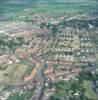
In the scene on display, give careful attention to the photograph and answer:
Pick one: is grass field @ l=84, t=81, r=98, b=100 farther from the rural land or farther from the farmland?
the farmland

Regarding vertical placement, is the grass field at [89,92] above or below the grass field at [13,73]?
below

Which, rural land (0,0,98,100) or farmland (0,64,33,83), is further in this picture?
farmland (0,64,33,83)

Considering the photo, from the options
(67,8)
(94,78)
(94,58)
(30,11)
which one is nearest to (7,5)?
(30,11)

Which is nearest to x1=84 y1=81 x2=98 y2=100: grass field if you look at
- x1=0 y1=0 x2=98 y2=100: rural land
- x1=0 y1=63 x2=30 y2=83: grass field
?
x1=0 y1=0 x2=98 y2=100: rural land

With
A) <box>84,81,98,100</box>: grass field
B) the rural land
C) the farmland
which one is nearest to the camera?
<box>84,81,98,100</box>: grass field

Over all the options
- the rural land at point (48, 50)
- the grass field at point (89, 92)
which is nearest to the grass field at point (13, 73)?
the rural land at point (48, 50)

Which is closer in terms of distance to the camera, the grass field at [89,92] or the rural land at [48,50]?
the grass field at [89,92]

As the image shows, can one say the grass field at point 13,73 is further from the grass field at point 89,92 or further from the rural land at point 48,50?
the grass field at point 89,92

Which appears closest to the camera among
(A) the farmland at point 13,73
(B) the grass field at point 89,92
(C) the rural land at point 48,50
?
(B) the grass field at point 89,92

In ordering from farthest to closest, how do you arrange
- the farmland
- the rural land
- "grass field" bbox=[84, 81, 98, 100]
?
the farmland
the rural land
"grass field" bbox=[84, 81, 98, 100]

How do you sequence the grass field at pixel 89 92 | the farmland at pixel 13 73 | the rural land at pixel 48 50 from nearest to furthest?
the grass field at pixel 89 92 → the rural land at pixel 48 50 → the farmland at pixel 13 73
